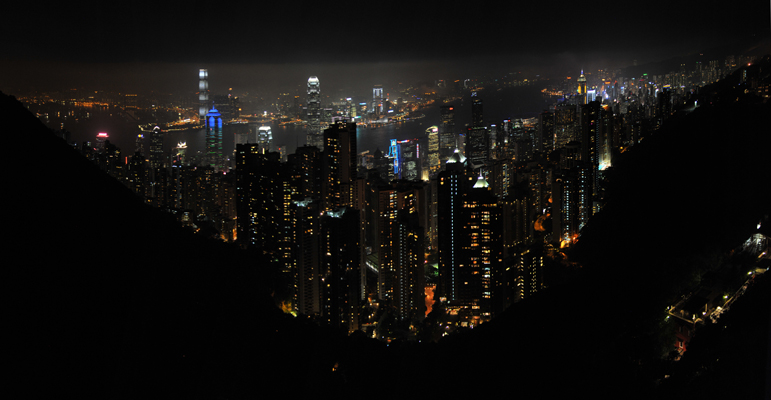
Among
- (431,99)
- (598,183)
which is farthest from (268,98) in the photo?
(598,183)

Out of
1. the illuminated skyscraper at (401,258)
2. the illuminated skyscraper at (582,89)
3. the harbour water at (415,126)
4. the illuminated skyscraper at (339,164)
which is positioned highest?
the illuminated skyscraper at (582,89)

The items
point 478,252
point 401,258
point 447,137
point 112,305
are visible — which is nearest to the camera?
point 112,305

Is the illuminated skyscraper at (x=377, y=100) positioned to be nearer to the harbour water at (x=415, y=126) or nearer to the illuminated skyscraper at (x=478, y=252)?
the harbour water at (x=415, y=126)

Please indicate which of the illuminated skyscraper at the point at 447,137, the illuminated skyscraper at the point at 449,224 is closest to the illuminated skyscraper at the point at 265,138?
the illuminated skyscraper at the point at 447,137

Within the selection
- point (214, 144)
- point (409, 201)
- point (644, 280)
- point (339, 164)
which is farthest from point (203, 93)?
point (644, 280)

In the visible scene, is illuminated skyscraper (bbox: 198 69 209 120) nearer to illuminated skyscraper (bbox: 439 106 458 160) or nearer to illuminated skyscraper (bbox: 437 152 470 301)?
illuminated skyscraper (bbox: 437 152 470 301)

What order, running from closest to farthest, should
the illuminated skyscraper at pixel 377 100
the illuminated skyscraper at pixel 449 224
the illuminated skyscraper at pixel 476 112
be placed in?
the illuminated skyscraper at pixel 449 224, the illuminated skyscraper at pixel 377 100, the illuminated skyscraper at pixel 476 112

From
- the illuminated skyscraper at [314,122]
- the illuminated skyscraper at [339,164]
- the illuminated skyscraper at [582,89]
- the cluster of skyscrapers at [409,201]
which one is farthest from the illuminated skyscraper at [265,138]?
the illuminated skyscraper at [582,89]

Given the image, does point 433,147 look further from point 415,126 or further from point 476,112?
point 476,112

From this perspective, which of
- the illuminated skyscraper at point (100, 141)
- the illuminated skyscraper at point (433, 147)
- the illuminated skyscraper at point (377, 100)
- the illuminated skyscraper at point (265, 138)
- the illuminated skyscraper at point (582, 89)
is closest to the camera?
the illuminated skyscraper at point (100, 141)

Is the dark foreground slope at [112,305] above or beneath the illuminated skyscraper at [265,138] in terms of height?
beneath

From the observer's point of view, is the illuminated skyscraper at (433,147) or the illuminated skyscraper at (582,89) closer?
the illuminated skyscraper at (582,89)
